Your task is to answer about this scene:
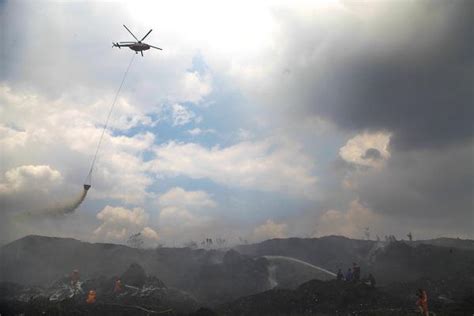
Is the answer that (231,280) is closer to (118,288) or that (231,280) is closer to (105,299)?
(118,288)

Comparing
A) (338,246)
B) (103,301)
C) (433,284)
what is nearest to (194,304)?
(103,301)

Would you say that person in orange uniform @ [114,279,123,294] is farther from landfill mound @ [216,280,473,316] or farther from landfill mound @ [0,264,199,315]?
landfill mound @ [216,280,473,316]

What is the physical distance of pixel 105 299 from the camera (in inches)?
2363

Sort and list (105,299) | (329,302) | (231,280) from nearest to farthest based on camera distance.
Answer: (329,302) → (105,299) → (231,280)

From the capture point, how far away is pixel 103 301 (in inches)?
2325

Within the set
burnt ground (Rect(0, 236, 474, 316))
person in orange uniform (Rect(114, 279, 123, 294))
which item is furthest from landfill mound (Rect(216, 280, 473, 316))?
person in orange uniform (Rect(114, 279, 123, 294))

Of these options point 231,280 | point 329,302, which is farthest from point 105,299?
point 329,302

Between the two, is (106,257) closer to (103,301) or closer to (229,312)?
(103,301)

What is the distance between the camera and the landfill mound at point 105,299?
154ft

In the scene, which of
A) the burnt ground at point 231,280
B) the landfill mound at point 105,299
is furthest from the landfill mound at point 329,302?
the landfill mound at point 105,299

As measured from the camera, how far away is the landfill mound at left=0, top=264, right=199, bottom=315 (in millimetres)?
47000

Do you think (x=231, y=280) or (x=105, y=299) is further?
(x=231, y=280)

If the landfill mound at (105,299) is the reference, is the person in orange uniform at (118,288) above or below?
above

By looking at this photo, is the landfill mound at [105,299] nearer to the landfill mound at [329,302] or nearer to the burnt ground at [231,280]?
the burnt ground at [231,280]
